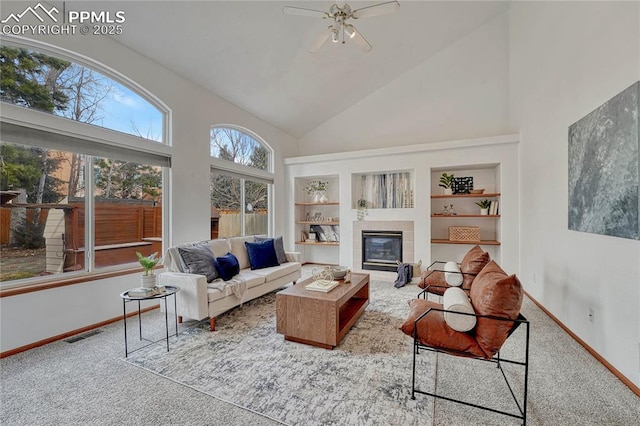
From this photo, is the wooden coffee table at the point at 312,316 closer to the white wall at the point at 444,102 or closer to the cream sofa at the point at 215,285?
the cream sofa at the point at 215,285

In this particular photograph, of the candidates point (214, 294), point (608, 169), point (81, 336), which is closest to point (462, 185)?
point (608, 169)

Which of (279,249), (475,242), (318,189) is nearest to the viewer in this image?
(279,249)

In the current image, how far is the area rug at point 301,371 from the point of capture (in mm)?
1785

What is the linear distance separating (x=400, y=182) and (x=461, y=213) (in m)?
1.31

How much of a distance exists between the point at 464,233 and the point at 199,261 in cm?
452

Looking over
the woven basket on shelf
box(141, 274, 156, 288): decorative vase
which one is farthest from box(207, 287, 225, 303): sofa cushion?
the woven basket on shelf

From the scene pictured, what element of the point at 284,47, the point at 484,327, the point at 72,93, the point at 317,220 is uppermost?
the point at 284,47

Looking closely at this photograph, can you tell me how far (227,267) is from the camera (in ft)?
11.3

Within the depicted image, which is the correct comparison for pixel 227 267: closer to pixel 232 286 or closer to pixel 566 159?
pixel 232 286

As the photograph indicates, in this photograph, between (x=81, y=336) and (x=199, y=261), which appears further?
(x=199, y=261)

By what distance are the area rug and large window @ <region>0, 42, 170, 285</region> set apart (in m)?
1.44

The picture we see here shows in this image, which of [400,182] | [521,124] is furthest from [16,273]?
[521,124]

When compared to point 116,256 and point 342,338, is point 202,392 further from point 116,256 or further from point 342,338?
point 116,256

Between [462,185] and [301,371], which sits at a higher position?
[462,185]
